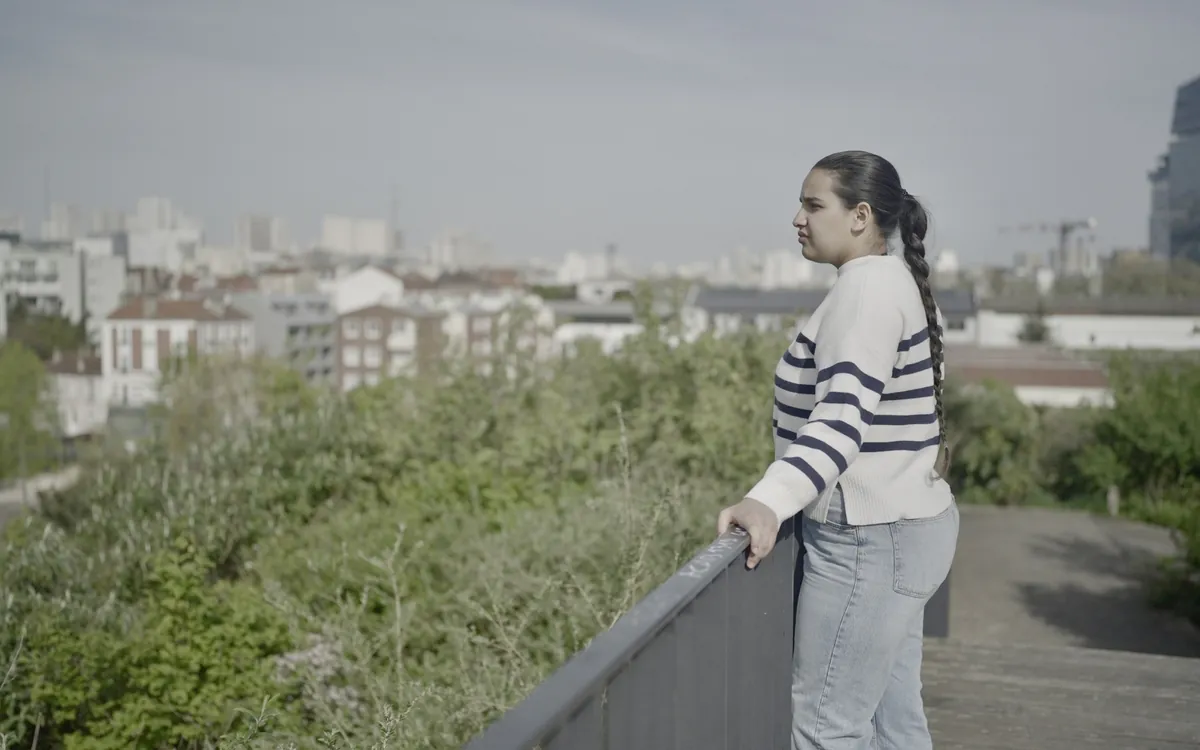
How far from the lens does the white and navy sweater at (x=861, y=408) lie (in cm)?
198

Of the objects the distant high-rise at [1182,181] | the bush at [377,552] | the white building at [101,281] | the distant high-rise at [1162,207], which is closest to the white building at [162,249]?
the white building at [101,281]

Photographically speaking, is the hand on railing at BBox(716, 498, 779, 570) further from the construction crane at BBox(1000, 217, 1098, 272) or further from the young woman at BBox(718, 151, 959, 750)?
the construction crane at BBox(1000, 217, 1098, 272)

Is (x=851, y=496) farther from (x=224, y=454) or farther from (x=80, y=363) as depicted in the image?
(x=80, y=363)

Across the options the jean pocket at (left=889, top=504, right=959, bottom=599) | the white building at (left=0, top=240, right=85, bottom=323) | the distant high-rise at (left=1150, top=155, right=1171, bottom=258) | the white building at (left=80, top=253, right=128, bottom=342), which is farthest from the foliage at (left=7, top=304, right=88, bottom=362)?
the jean pocket at (left=889, top=504, right=959, bottom=599)

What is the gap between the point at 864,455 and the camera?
2164 mm

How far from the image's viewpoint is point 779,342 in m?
8.40

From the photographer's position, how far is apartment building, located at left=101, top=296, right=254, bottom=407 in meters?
71.8

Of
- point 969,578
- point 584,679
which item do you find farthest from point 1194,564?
point 584,679

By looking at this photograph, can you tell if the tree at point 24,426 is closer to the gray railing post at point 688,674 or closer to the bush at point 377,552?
the bush at point 377,552

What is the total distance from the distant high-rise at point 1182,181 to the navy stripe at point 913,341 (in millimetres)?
29735

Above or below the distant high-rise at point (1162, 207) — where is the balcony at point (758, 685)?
below

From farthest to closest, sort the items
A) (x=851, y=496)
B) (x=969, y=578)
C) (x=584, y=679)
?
(x=969, y=578) < (x=851, y=496) < (x=584, y=679)

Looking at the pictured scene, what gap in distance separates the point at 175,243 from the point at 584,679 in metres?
150

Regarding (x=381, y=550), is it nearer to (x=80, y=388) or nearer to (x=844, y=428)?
(x=844, y=428)
